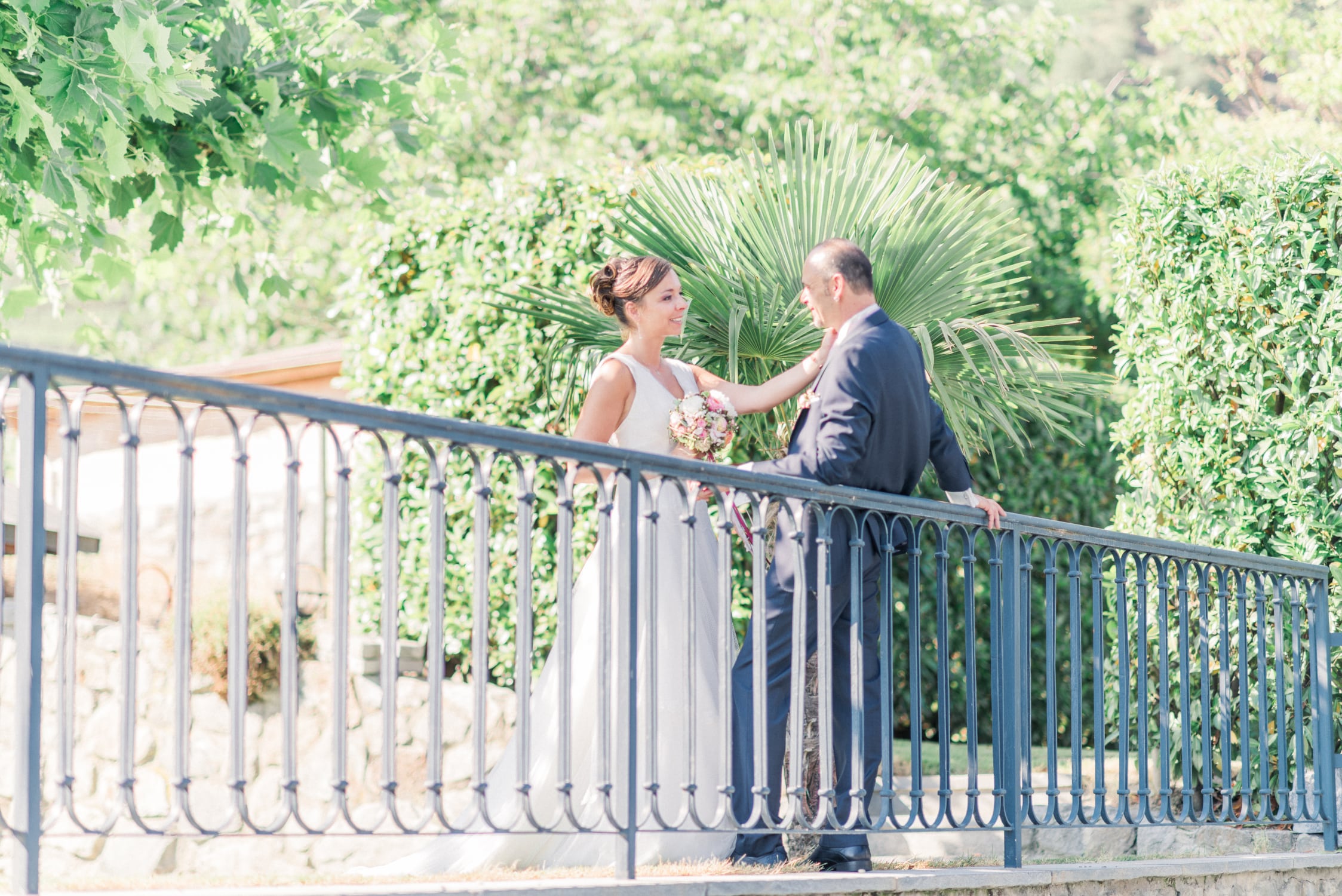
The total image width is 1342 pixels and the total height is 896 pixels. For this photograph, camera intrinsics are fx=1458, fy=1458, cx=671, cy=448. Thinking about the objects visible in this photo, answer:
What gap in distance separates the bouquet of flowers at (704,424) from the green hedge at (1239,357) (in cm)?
234

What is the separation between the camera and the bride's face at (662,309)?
17.0 feet

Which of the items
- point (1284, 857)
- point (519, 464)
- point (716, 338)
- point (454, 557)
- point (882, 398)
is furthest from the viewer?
point (454, 557)

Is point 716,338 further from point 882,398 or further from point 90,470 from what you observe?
point 90,470

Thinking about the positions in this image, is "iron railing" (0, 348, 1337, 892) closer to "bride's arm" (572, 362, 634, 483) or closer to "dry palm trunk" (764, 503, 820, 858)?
"dry palm trunk" (764, 503, 820, 858)

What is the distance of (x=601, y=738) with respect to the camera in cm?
347

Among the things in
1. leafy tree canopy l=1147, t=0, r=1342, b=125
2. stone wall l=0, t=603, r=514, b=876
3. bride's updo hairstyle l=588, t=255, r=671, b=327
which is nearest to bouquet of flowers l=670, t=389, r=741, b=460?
bride's updo hairstyle l=588, t=255, r=671, b=327

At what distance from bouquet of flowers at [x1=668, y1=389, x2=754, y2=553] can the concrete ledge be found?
1397 millimetres

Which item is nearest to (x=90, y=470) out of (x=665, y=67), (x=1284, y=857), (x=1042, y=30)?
(x=665, y=67)

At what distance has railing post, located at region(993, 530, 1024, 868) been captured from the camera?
14.9ft

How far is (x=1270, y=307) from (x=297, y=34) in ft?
14.1

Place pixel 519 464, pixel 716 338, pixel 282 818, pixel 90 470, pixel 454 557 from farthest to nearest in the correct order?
pixel 90 470 → pixel 454 557 → pixel 716 338 → pixel 519 464 → pixel 282 818

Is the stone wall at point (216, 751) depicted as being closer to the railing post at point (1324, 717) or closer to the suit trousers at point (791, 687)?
the suit trousers at point (791, 687)

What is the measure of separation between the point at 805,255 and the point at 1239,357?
1919 millimetres

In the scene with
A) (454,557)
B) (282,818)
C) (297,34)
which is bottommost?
(282,818)
